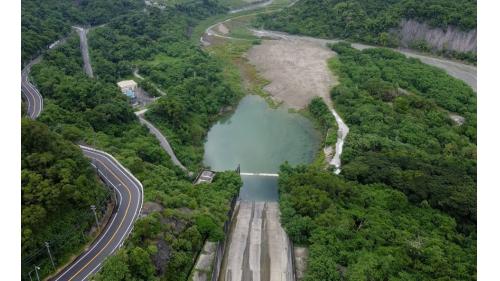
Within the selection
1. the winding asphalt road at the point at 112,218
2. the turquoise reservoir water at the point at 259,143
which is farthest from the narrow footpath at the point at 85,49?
the turquoise reservoir water at the point at 259,143

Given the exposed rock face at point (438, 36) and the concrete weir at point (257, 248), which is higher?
the exposed rock face at point (438, 36)

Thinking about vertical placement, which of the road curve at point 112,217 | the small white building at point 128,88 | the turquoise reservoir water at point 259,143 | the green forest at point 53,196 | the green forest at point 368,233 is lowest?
the turquoise reservoir water at point 259,143

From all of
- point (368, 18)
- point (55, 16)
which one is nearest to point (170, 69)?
point (55, 16)

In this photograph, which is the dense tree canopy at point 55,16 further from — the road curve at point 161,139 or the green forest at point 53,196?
the green forest at point 53,196

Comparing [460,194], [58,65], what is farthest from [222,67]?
[460,194]

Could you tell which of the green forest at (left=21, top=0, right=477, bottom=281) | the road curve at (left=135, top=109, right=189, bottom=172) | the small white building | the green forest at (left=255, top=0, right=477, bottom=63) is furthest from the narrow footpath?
the green forest at (left=255, top=0, right=477, bottom=63)

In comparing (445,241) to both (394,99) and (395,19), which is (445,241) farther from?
(395,19)
